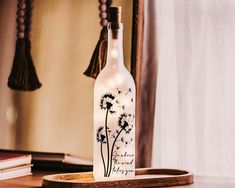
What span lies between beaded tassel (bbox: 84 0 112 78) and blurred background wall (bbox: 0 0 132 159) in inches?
0.8

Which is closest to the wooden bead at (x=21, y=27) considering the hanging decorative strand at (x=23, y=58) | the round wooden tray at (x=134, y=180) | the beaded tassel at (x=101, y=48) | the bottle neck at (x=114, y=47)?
the hanging decorative strand at (x=23, y=58)

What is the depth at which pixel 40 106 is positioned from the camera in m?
1.61

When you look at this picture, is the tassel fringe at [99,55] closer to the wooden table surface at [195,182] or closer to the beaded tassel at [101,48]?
the beaded tassel at [101,48]

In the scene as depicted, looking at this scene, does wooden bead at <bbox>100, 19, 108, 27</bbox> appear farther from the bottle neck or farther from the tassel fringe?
the bottle neck

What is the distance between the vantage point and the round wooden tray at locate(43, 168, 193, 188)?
1.11 metres

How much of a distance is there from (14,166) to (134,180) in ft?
1.28

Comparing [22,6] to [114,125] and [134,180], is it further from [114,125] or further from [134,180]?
[134,180]

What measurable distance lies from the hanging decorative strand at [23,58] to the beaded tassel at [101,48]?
8.4 inches

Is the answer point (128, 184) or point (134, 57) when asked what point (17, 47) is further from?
point (128, 184)

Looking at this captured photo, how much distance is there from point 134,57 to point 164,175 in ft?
1.32

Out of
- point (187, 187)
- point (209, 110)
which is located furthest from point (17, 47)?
point (187, 187)

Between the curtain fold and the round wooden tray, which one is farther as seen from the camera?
the curtain fold

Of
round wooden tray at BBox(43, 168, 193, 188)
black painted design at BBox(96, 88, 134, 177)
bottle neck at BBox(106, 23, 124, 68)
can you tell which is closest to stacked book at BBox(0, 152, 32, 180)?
round wooden tray at BBox(43, 168, 193, 188)

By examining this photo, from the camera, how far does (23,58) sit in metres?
1.64
